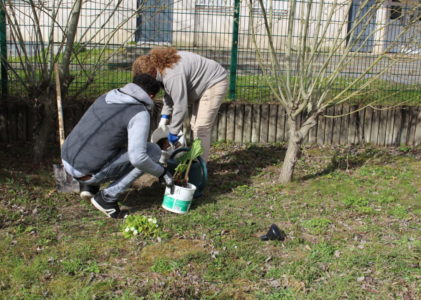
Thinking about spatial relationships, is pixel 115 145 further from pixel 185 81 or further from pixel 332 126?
pixel 332 126

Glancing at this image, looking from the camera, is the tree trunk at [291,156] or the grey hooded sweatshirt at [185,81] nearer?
the grey hooded sweatshirt at [185,81]

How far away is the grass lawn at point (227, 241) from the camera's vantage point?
368 cm

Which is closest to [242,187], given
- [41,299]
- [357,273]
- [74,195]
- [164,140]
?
[164,140]

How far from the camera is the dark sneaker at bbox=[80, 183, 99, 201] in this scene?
495 centimetres

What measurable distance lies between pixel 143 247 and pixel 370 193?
2.64 m

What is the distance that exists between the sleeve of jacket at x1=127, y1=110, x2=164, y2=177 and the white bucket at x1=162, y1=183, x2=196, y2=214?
387 mm

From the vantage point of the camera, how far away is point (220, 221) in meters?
4.80

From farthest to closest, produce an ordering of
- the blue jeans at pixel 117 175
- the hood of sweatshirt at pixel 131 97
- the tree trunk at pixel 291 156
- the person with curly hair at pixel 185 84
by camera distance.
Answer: the tree trunk at pixel 291 156 → the person with curly hair at pixel 185 84 → the blue jeans at pixel 117 175 → the hood of sweatshirt at pixel 131 97

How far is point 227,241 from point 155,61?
1818 mm

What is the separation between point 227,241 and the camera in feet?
14.4

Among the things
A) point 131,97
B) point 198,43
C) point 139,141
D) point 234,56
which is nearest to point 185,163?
point 139,141

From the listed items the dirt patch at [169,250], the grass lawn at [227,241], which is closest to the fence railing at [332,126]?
the grass lawn at [227,241]

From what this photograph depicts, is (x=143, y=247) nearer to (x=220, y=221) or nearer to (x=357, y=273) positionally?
(x=220, y=221)

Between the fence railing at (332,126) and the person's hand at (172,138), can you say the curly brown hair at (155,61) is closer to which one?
the person's hand at (172,138)
